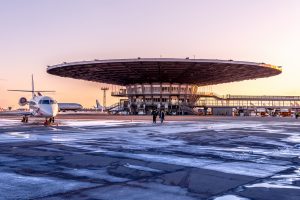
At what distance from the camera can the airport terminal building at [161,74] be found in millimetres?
78000

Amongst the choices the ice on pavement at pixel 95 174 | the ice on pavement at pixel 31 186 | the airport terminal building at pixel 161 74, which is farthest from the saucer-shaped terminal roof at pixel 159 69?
the ice on pavement at pixel 31 186

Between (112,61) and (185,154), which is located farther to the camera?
(112,61)

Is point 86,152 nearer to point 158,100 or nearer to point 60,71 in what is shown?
point 60,71

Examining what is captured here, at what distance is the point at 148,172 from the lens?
10.8 m

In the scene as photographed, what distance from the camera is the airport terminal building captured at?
7800cm

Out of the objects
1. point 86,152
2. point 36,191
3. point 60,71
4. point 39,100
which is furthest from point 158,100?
point 36,191

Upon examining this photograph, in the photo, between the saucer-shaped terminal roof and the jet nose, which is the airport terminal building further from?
the jet nose

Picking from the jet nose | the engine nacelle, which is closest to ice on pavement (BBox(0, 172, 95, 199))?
the jet nose

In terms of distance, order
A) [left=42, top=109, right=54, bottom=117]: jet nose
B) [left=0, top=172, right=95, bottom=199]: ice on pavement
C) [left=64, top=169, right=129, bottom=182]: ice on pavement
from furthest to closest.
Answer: [left=42, top=109, right=54, bottom=117]: jet nose, [left=64, top=169, right=129, bottom=182]: ice on pavement, [left=0, top=172, right=95, bottom=199]: ice on pavement

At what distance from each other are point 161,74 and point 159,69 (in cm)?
700

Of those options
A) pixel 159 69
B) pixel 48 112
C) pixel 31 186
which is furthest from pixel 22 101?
pixel 31 186

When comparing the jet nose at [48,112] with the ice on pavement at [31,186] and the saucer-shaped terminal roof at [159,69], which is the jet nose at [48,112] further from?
the saucer-shaped terminal roof at [159,69]

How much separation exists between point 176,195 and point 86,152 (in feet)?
26.9

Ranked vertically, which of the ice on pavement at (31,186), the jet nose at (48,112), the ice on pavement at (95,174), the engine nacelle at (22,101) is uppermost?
the engine nacelle at (22,101)
